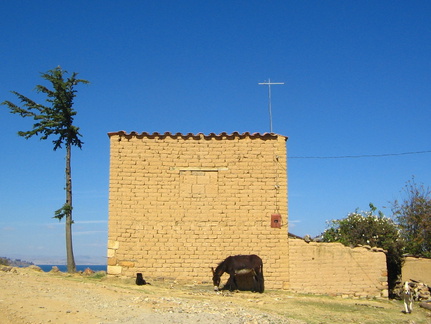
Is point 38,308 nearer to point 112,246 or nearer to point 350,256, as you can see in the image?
point 112,246

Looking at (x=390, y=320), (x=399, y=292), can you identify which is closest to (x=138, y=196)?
(x=390, y=320)

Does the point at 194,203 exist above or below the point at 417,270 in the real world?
above

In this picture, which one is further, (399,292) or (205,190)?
(399,292)

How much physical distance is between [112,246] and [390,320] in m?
8.75

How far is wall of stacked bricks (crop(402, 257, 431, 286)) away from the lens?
720 inches

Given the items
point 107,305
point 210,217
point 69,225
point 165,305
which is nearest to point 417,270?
point 210,217

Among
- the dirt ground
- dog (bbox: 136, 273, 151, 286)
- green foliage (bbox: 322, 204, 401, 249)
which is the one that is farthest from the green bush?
dog (bbox: 136, 273, 151, 286)

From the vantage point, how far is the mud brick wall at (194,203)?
16672mm

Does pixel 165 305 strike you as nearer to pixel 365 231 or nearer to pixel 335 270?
pixel 335 270

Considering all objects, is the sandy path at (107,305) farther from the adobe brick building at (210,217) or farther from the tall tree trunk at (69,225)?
the tall tree trunk at (69,225)

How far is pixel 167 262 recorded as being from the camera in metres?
16.6

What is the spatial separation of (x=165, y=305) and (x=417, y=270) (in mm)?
10423

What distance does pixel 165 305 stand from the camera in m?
12.5

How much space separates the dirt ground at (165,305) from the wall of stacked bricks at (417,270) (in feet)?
6.26
